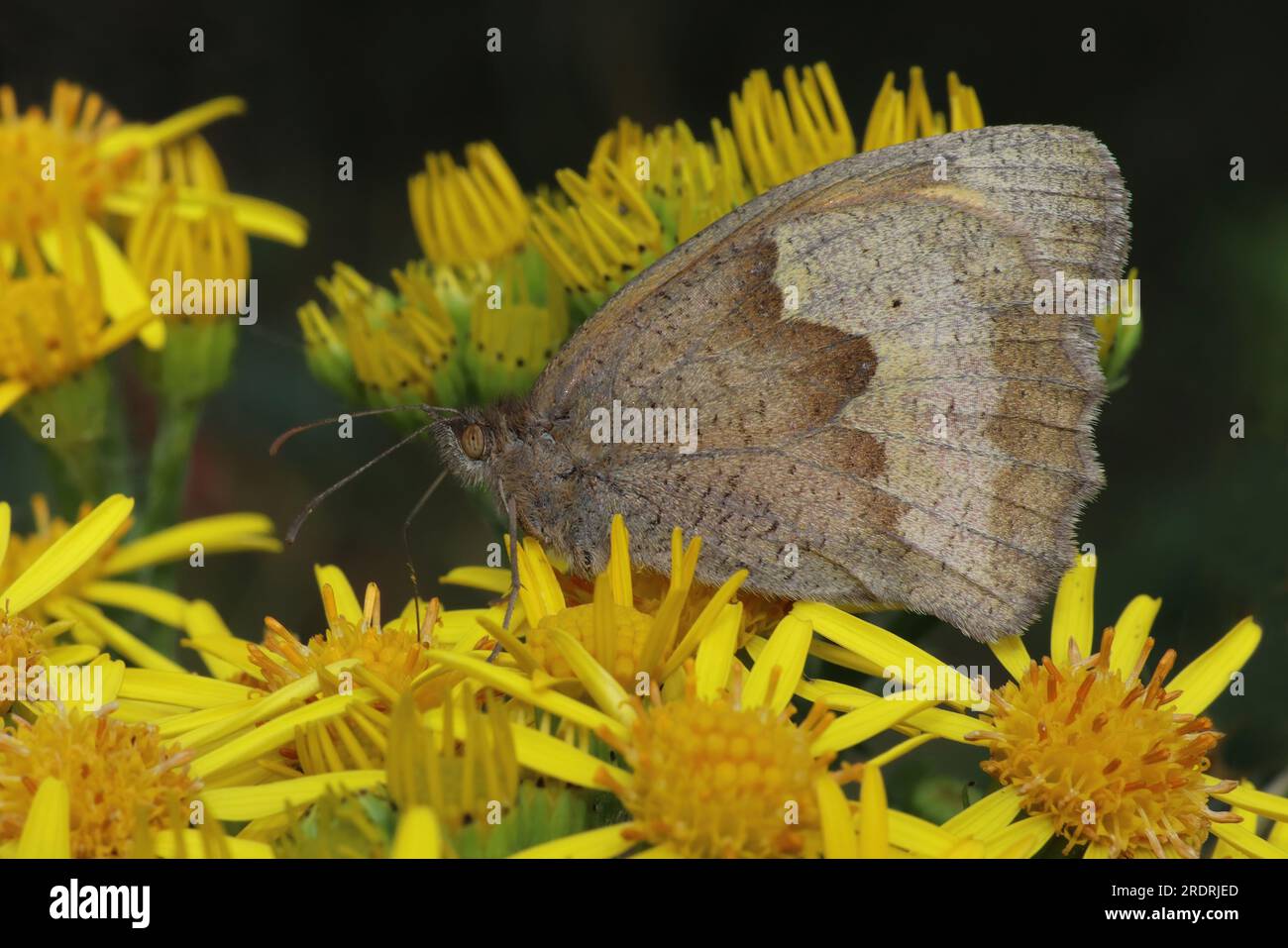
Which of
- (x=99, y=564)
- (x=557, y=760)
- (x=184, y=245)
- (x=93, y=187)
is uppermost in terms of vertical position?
(x=93, y=187)

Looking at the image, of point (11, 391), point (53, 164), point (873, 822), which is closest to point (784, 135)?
point (873, 822)

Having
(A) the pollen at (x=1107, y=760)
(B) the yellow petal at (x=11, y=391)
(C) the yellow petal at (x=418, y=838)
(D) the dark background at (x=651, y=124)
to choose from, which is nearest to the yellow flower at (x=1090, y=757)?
(A) the pollen at (x=1107, y=760)

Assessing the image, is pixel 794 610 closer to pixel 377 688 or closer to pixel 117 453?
pixel 377 688

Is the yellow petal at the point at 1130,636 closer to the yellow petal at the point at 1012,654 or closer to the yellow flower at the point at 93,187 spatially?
the yellow petal at the point at 1012,654

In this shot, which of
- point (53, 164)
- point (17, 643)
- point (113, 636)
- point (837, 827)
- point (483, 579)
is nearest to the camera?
point (837, 827)

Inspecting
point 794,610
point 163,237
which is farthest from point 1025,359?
point 163,237

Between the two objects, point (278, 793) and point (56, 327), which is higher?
point (56, 327)

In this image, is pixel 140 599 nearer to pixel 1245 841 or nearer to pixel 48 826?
pixel 48 826
